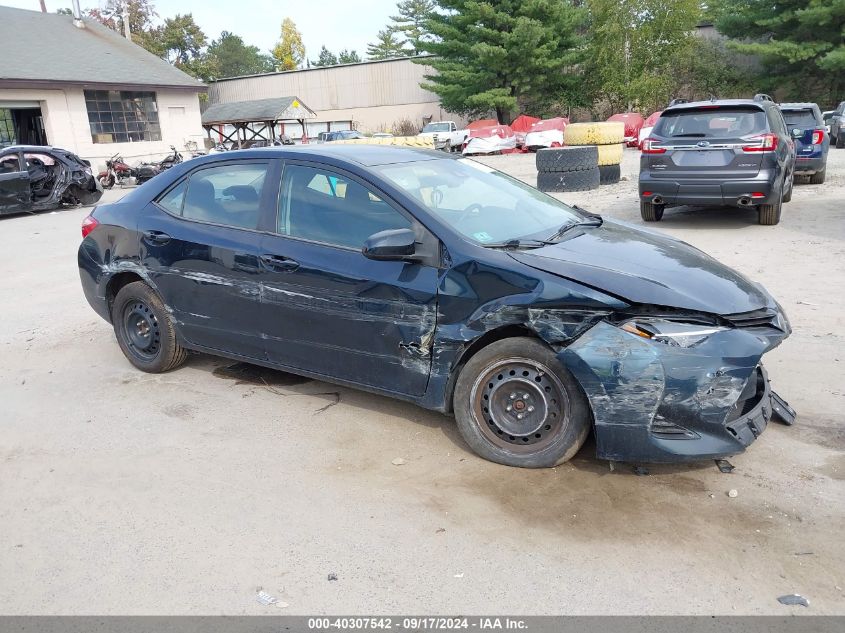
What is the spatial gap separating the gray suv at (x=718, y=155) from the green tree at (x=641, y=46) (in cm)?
3108

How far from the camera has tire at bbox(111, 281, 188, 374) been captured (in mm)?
5250

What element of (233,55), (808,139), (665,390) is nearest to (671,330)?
(665,390)

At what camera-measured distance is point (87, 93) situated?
2777 centimetres

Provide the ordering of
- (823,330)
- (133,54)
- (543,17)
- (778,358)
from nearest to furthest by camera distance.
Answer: (778,358), (823,330), (133,54), (543,17)

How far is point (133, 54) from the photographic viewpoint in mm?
31688

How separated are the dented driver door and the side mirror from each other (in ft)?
0.35

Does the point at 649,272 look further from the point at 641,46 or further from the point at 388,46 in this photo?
the point at 388,46

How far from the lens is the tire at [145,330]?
525cm

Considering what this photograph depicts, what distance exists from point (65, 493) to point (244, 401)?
4.44 ft

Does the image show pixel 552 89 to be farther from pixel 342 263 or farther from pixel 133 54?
pixel 342 263

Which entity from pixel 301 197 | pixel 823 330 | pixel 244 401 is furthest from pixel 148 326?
pixel 823 330

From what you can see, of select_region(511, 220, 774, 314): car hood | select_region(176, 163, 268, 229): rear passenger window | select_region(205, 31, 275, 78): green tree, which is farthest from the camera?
select_region(205, 31, 275, 78): green tree

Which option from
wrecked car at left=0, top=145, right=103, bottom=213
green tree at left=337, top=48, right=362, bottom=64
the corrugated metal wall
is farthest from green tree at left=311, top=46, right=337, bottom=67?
wrecked car at left=0, top=145, right=103, bottom=213

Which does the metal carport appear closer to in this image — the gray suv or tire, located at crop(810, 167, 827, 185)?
tire, located at crop(810, 167, 827, 185)
